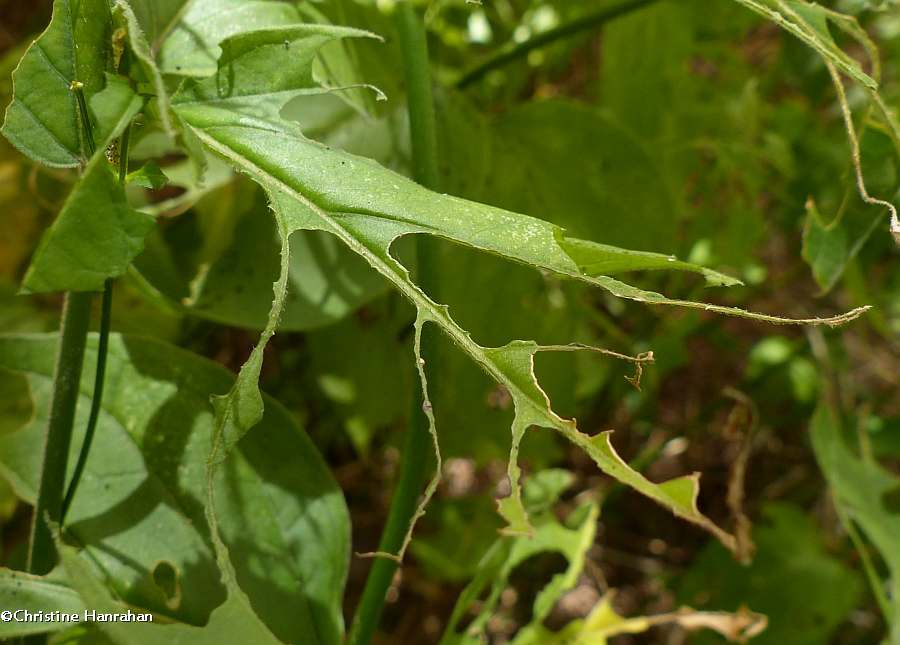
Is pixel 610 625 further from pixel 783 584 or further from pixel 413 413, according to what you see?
pixel 783 584

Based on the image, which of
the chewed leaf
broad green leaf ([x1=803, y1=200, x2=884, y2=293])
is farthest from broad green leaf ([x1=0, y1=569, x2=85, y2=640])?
broad green leaf ([x1=803, y1=200, x2=884, y2=293])

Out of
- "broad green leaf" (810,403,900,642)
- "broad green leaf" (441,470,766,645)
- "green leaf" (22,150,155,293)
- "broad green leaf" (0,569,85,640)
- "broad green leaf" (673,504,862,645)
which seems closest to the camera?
"green leaf" (22,150,155,293)

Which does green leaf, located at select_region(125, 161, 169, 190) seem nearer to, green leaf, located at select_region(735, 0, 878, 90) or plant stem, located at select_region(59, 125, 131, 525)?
plant stem, located at select_region(59, 125, 131, 525)

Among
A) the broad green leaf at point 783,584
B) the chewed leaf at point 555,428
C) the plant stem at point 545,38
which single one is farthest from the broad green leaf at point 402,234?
the broad green leaf at point 783,584

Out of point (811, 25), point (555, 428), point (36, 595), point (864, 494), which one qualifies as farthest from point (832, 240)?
point (36, 595)

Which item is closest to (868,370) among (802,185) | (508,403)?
(802,185)

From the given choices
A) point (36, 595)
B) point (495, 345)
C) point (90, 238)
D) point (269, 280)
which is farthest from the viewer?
point (495, 345)

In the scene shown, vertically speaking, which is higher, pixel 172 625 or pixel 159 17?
pixel 159 17
